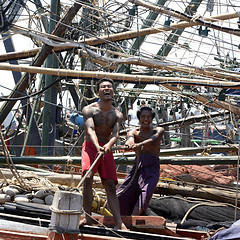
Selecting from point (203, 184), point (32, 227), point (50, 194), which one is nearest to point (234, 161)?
point (203, 184)

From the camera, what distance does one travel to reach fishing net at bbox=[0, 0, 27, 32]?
8414 mm

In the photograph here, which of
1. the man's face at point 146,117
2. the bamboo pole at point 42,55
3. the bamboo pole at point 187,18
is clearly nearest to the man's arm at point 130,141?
the man's face at point 146,117

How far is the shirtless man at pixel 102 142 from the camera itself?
5.76 m

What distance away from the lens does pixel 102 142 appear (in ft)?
20.0

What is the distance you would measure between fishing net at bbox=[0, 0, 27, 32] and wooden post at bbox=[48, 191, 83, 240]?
467 cm

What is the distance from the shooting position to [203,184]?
9.62 metres

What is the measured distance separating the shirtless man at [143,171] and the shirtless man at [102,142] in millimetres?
677

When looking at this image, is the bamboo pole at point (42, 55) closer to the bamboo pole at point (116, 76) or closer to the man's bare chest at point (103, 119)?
the bamboo pole at point (116, 76)

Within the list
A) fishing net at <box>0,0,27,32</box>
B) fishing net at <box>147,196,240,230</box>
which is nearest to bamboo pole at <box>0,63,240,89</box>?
fishing net at <box>0,0,27,32</box>

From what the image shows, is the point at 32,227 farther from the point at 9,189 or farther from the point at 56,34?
the point at 56,34

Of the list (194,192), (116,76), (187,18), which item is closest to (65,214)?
(194,192)

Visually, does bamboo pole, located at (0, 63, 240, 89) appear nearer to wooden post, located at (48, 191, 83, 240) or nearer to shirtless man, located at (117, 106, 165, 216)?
shirtless man, located at (117, 106, 165, 216)

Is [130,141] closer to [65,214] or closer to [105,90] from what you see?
[105,90]

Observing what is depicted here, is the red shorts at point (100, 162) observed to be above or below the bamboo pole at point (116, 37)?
below
